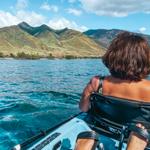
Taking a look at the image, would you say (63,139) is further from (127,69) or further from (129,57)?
(129,57)

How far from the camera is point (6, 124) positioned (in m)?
14.0

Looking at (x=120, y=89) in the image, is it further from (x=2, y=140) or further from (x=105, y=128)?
(x=2, y=140)

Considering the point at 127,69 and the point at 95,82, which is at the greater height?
the point at 127,69

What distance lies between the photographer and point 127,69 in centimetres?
575

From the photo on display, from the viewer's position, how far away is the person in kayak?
569cm

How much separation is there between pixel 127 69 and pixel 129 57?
20 cm

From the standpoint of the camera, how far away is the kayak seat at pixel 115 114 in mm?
5734

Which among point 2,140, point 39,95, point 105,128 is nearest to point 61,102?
point 39,95

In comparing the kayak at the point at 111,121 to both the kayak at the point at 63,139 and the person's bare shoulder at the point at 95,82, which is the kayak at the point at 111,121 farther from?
the person's bare shoulder at the point at 95,82

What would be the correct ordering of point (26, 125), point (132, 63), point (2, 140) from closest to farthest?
point (132, 63), point (2, 140), point (26, 125)

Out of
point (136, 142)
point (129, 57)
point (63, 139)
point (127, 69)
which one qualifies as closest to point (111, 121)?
point (136, 142)

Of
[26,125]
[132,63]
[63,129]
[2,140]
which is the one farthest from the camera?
[26,125]

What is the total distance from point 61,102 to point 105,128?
1486cm

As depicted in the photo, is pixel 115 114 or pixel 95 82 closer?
pixel 115 114
